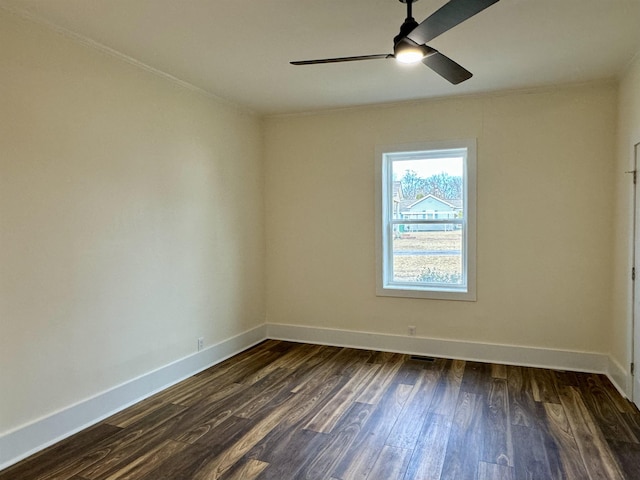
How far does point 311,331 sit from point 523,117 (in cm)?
315

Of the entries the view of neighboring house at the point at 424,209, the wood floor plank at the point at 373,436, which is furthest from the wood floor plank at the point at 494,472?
the view of neighboring house at the point at 424,209

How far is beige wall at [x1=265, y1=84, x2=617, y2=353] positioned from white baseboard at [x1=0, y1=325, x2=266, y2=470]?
1296 mm

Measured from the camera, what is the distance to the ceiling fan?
5.94ft

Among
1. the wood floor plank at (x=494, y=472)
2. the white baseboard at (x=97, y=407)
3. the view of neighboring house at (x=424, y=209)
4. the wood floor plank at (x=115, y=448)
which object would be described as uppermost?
the view of neighboring house at (x=424, y=209)

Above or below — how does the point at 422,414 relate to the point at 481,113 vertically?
below

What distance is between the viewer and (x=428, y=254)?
4.69m

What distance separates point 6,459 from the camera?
8.31 feet

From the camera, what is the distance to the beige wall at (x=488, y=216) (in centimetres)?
401

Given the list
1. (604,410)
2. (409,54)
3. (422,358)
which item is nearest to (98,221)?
(409,54)

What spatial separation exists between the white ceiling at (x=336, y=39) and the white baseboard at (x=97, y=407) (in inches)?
96.9

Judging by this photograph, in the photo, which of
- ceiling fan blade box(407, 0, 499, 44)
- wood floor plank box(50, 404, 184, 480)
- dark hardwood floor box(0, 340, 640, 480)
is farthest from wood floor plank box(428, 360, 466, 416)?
ceiling fan blade box(407, 0, 499, 44)

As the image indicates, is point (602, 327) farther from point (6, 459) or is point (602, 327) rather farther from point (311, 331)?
point (6, 459)

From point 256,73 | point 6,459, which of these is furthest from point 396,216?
point 6,459

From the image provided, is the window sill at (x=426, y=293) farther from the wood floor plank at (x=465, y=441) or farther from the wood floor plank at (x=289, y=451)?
the wood floor plank at (x=289, y=451)
